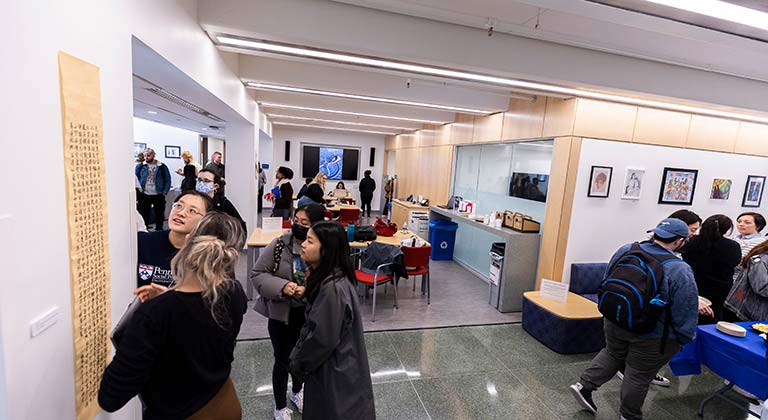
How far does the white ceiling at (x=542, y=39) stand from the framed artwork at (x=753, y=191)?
1603 millimetres

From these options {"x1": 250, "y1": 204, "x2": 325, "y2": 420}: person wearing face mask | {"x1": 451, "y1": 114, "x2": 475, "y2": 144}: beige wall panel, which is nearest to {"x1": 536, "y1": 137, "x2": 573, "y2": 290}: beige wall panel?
{"x1": 451, "y1": 114, "x2": 475, "y2": 144}: beige wall panel

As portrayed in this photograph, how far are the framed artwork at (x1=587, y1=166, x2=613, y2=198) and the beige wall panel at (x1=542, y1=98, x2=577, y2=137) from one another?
2.01 feet

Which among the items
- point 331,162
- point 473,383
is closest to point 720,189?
point 473,383

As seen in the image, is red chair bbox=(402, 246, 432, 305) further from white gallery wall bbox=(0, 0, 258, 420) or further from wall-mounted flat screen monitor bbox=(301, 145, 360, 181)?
wall-mounted flat screen monitor bbox=(301, 145, 360, 181)

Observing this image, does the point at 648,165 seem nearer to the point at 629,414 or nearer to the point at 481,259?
the point at 481,259

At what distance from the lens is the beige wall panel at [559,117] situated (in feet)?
14.0

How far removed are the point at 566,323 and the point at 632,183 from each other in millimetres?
2281

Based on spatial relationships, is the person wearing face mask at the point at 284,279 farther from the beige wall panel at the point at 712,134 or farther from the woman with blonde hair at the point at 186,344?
the beige wall panel at the point at 712,134

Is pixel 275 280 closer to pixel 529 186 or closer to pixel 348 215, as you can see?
pixel 529 186

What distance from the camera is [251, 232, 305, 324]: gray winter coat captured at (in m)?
2.09

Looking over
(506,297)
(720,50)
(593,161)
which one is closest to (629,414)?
(506,297)

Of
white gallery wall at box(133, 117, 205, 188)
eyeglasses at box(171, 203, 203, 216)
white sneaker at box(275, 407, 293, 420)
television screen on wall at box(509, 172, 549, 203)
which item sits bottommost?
white sneaker at box(275, 407, 293, 420)

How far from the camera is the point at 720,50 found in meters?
3.64

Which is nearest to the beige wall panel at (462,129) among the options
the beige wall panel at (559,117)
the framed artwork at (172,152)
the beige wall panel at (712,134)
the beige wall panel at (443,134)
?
the beige wall panel at (443,134)
